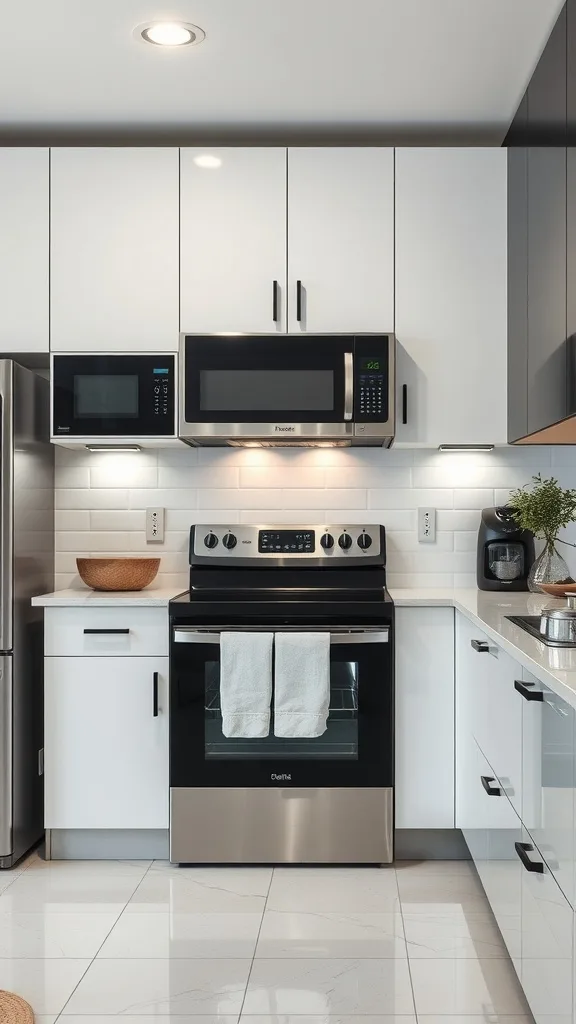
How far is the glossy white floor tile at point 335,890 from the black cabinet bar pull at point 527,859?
82cm

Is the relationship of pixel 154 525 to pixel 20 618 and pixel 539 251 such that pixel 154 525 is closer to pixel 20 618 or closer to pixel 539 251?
pixel 20 618

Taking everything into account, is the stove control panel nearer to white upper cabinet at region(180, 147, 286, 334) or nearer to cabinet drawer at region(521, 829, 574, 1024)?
white upper cabinet at region(180, 147, 286, 334)

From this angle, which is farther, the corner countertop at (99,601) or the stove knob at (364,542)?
the stove knob at (364,542)

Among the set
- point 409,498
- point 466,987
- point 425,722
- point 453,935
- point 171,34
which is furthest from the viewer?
point 409,498

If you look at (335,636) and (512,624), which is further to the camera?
(335,636)

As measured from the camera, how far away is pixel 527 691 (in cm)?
173

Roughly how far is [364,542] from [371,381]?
1.91 ft

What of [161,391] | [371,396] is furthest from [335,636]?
[161,391]

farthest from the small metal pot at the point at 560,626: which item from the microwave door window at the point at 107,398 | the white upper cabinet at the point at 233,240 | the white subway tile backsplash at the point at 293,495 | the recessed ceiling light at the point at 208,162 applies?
the recessed ceiling light at the point at 208,162

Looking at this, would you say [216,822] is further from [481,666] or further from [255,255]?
[255,255]

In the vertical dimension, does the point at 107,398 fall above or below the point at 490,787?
above

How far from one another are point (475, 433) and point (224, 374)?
0.90 metres

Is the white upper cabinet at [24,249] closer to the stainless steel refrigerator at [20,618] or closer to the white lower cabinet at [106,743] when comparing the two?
the stainless steel refrigerator at [20,618]

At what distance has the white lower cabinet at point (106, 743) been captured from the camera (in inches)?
113
